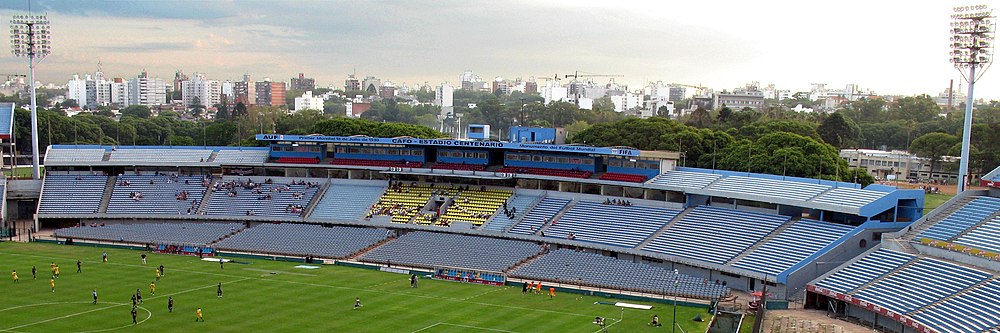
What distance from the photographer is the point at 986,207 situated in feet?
153

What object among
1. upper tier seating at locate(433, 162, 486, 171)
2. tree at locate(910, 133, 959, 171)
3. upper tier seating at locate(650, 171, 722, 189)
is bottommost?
upper tier seating at locate(433, 162, 486, 171)

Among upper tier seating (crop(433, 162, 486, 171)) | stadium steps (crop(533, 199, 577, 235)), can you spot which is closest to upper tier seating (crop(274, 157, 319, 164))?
upper tier seating (crop(433, 162, 486, 171))

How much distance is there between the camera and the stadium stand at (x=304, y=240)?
6062cm

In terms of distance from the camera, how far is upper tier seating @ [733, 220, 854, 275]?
159 ft

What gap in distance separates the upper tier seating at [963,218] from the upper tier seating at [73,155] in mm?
66015

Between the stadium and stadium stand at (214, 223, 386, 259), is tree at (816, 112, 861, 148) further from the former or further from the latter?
stadium stand at (214, 223, 386, 259)

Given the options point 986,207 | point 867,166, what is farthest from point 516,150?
point 867,166

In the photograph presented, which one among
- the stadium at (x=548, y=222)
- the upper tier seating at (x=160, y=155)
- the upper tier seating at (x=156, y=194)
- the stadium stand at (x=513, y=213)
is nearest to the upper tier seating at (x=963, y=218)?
the stadium at (x=548, y=222)

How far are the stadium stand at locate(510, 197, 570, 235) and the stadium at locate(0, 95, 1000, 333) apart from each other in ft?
0.63

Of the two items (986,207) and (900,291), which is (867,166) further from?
(900,291)

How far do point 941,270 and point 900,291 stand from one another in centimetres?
269

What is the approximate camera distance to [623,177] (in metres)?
63.2

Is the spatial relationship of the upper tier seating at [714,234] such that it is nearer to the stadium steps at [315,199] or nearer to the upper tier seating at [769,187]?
the upper tier seating at [769,187]

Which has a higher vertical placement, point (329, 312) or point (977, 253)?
point (977, 253)
